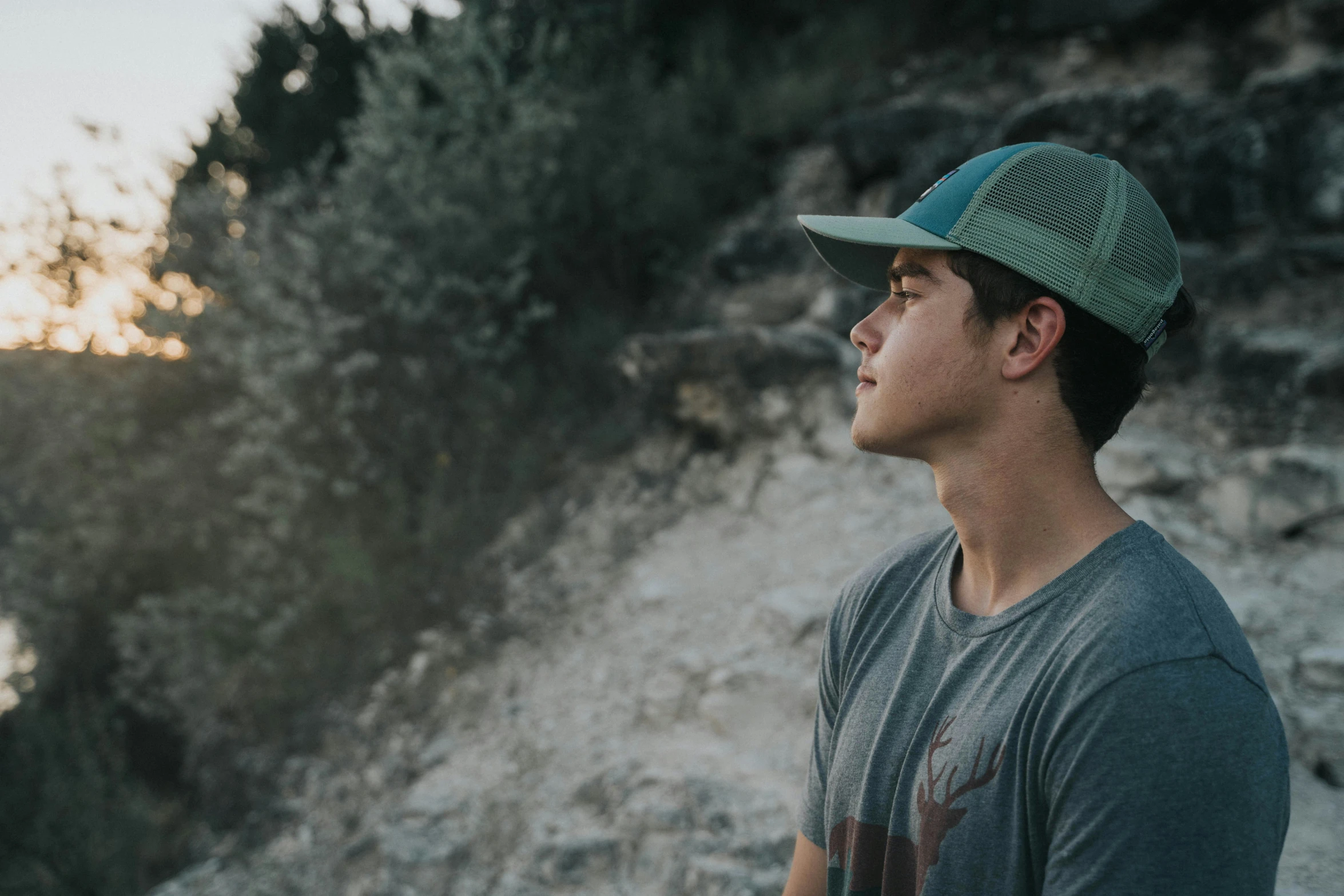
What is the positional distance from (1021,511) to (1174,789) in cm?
52

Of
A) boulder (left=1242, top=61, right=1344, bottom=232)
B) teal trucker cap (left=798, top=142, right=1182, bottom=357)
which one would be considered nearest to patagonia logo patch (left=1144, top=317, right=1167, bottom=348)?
teal trucker cap (left=798, top=142, right=1182, bottom=357)

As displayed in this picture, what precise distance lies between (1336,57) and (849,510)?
4.40m

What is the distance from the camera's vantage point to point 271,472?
20.3 ft

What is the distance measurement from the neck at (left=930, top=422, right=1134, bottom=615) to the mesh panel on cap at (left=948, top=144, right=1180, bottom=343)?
0.81ft

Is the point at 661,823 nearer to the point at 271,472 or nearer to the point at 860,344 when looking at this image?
the point at 860,344

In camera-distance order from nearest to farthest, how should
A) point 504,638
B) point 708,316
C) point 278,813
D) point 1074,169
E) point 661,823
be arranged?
1. point 1074,169
2. point 661,823
3. point 278,813
4. point 504,638
5. point 708,316

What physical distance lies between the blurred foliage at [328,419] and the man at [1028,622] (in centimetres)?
394

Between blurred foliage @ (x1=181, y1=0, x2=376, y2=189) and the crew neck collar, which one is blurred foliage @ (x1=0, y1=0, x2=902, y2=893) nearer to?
blurred foliage @ (x1=181, y1=0, x2=376, y2=189)

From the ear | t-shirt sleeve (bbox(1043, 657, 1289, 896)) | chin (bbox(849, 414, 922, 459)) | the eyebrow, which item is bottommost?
t-shirt sleeve (bbox(1043, 657, 1289, 896))

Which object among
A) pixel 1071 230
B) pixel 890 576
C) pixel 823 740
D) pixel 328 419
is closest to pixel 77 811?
pixel 328 419

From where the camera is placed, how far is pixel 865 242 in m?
1.49

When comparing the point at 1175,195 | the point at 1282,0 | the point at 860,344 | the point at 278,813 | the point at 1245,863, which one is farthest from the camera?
the point at 1282,0

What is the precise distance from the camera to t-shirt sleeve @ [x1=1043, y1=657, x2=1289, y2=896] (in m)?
0.93

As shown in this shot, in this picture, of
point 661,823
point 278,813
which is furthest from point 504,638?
point 661,823
